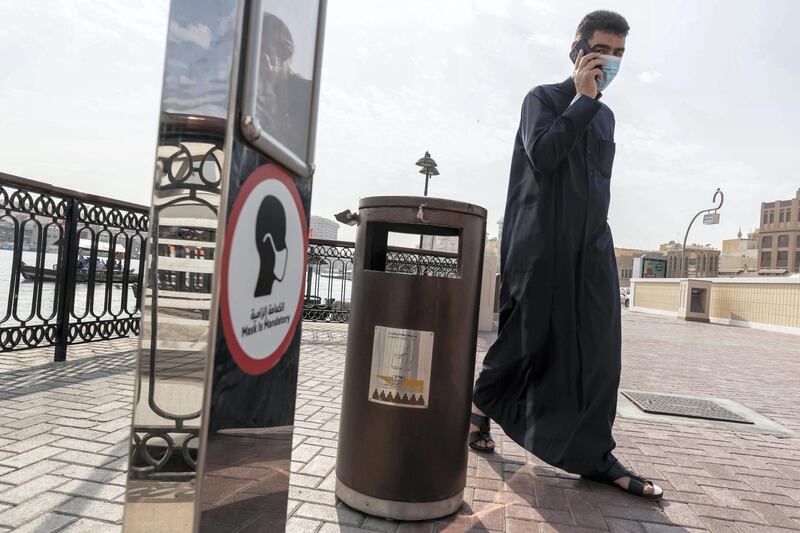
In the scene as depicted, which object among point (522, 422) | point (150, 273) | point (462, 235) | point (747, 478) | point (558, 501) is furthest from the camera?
point (747, 478)

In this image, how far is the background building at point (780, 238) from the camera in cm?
9694

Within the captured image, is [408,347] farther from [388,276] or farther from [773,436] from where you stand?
[773,436]

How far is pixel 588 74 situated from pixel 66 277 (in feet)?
14.9

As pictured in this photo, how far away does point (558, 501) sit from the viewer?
2412 mm

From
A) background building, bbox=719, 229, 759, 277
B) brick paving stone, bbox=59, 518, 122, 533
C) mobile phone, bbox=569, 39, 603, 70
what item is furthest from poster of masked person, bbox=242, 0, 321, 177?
background building, bbox=719, 229, 759, 277

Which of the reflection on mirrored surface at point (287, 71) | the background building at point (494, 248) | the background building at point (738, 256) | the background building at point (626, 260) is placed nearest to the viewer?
the reflection on mirrored surface at point (287, 71)

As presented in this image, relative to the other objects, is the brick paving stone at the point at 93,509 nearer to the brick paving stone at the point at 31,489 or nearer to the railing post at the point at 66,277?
the brick paving stone at the point at 31,489

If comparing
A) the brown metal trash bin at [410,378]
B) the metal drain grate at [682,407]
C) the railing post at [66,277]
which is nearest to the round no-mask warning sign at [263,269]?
the brown metal trash bin at [410,378]

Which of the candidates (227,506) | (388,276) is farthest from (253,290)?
(388,276)

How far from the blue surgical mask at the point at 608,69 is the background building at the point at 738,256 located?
117 m

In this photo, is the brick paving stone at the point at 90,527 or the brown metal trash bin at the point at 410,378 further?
the brown metal trash bin at the point at 410,378

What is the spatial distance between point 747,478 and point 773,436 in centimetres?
128

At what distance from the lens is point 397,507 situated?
2074mm

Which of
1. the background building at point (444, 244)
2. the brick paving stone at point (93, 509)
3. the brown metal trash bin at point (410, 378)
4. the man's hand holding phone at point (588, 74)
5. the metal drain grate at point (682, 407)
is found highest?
the man's hand holding phone at point (588, 74)
